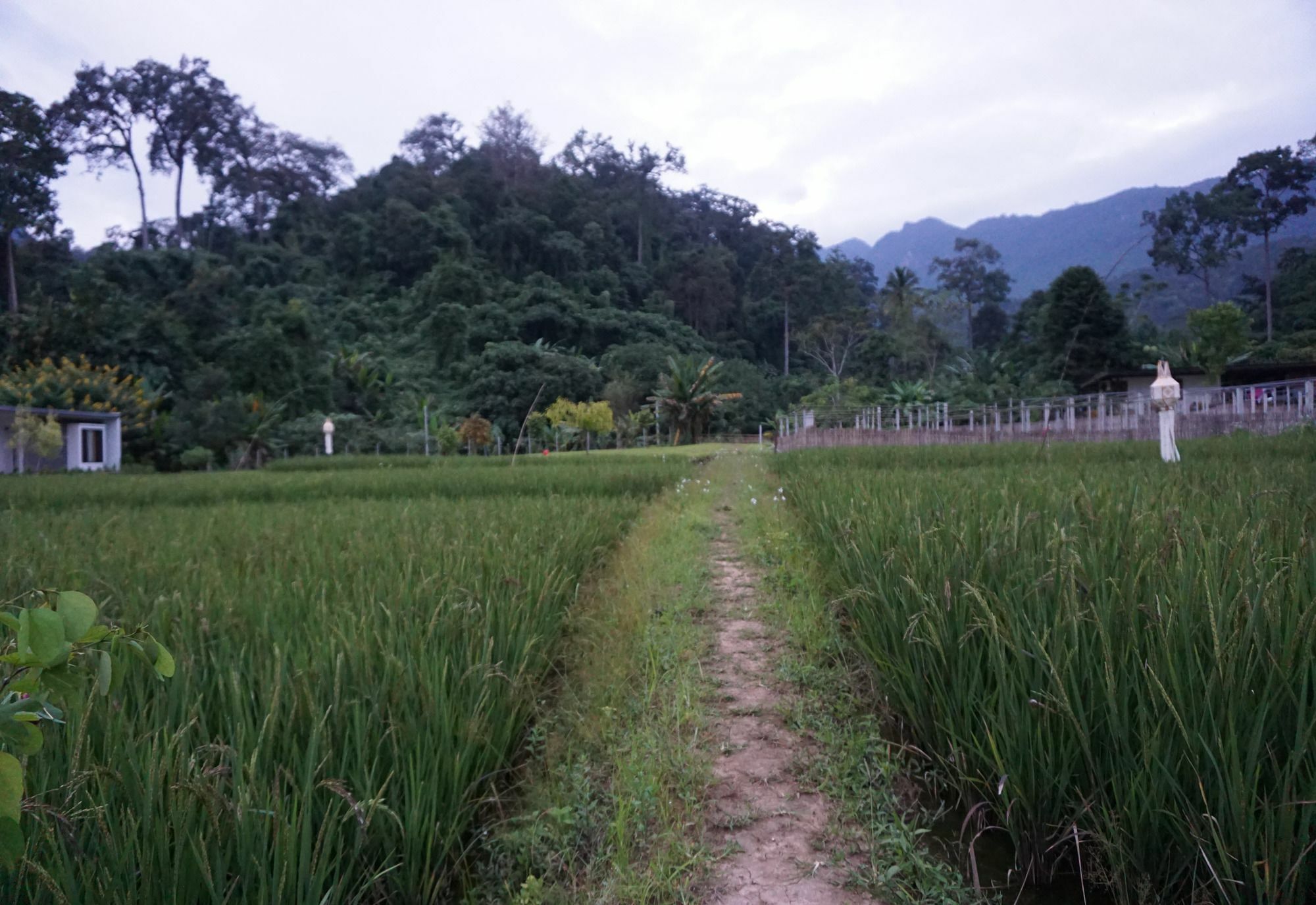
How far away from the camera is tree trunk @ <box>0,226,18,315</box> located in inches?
1243

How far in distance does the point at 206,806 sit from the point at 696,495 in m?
8.21

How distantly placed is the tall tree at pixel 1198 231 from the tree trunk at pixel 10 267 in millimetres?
64014

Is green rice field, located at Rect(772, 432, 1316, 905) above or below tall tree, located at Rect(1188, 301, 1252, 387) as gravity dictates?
below

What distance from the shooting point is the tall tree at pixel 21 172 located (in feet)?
103

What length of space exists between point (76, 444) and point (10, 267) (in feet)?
59.8

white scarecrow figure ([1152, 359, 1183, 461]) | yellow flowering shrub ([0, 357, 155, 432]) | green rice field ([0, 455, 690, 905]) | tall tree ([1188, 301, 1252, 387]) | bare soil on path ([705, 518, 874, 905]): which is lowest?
bare soil on path ([705, 518, 874, 905])

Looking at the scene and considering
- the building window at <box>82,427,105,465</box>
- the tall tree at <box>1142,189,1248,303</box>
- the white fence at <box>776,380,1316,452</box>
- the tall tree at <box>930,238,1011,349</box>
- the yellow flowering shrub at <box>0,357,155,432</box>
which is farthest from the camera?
the tall tree at <box>930,238,1011,349</box>

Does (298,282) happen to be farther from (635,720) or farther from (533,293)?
(635,720)

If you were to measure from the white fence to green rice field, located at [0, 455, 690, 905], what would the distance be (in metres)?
11.7

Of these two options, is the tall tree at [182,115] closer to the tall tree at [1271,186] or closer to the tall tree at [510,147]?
the tall tree at [510,147]

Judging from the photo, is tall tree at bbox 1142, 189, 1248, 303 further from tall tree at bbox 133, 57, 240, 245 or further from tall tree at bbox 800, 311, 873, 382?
tall tree at bbox 133, 57, 240, 245

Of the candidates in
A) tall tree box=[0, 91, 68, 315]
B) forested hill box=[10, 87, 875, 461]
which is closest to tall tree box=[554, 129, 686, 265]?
forested hill box=[10, 87, 875, 461]

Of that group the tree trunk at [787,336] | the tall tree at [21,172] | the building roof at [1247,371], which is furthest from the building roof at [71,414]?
the tree trunk at [787,336]

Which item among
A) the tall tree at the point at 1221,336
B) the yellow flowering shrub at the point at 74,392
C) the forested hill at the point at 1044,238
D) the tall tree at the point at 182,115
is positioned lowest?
the yellow flowering shrub at the point at 74,392
